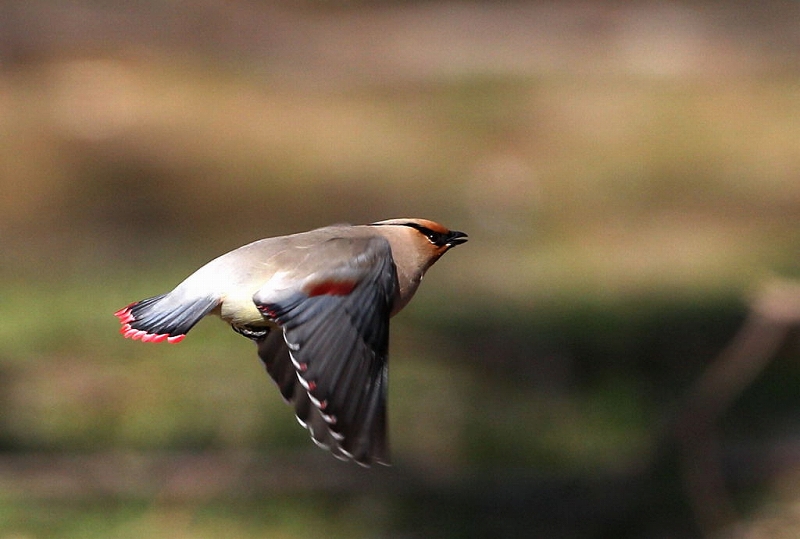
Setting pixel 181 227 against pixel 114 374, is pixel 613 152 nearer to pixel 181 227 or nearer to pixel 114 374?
pixel 181 227

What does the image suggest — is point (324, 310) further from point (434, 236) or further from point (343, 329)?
point (434, 236)

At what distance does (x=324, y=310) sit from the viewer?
110 inches

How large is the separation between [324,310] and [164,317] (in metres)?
0.35

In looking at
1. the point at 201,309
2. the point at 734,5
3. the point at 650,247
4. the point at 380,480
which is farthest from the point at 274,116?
the point at 201,309

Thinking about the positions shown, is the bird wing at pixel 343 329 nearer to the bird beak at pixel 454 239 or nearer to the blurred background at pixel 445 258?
the bird beak at pixel 454 239

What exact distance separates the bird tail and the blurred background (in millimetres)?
1740

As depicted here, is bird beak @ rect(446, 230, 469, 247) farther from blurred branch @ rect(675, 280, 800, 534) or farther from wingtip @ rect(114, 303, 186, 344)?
blurred branch @ rect(675, 280, 800, 534)

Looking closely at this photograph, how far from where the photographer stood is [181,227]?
807 centimetres

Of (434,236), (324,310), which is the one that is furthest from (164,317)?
(434,236)

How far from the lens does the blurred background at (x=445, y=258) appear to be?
4863mm

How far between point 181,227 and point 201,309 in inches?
207

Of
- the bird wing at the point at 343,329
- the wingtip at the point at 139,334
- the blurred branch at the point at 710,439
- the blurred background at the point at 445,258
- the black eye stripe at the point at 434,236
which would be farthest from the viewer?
the blurred background at the point at 445,258

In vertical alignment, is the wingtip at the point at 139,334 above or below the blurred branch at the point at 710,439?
above

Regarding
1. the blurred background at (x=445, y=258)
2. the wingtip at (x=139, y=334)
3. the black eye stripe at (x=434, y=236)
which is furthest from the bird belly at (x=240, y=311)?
the blurred background at (x=445, y=258)
